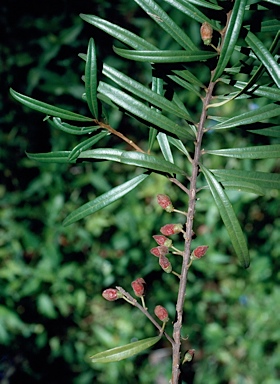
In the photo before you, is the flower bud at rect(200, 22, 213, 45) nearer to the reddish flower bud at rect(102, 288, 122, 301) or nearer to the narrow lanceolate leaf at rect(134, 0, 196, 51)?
the narrow lanceolate leaf at rect(134, 0, 196, 51)

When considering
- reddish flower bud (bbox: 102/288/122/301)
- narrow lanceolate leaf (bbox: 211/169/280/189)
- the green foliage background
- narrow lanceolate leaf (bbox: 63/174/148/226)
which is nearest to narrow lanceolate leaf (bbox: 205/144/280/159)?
narrow lanceolate leaf (bbox: 211/169/280/189)

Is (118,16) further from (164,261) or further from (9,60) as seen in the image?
(164,261)

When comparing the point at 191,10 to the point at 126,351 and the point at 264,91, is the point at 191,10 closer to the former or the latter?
the point at 264,91

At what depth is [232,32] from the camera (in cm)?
60

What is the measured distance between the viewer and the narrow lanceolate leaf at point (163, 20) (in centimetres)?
64

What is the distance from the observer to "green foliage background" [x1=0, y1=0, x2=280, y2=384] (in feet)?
6.15

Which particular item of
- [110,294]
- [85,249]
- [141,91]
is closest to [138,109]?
[141,91]

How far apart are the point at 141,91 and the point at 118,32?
0.09 metres

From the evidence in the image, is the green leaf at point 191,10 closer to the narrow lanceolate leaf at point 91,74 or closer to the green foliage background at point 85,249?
the narrow lanceolate leaf at point 91,74

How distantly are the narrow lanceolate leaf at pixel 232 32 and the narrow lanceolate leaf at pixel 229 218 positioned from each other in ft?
0.48

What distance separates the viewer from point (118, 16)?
209 cm

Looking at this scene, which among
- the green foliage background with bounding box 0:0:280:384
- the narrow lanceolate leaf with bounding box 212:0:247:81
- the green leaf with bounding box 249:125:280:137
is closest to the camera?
the narrow lanceolate leaf with bounding box 212:0:247:81

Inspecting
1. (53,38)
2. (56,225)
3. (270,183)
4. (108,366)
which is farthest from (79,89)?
(270,183)

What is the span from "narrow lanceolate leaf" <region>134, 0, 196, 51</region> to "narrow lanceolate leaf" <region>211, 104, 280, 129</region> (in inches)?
4.8
